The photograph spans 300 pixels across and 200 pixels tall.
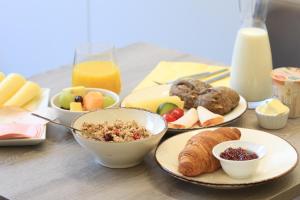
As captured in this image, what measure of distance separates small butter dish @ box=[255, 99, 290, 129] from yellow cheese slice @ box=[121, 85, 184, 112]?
179mm

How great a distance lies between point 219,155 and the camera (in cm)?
122

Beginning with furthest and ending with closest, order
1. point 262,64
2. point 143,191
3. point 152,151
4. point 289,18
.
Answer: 1. point 289,18
2. point 262,64
3. point 152,151
4. point 143,191

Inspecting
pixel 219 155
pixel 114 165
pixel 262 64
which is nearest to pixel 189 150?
pixel 219 155

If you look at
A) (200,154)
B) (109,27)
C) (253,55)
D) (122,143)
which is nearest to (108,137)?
(122,143)

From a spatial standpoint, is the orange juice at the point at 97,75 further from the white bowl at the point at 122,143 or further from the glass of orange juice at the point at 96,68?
the white bowl at the point at 122,143

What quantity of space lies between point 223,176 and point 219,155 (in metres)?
0.04

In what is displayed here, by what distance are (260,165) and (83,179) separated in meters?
0.33

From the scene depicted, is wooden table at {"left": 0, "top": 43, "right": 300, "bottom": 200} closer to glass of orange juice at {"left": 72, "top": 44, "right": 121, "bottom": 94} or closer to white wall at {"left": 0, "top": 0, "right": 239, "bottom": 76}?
glass of orange juice at {"left": 72, "top": 44, "right": 121, "bottom": 94}

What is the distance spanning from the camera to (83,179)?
1.23 metres

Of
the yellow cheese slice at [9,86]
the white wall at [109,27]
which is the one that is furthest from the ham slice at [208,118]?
the white wall at [109,27]

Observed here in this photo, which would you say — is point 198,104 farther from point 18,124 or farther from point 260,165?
point 18,124

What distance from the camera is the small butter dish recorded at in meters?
1.44

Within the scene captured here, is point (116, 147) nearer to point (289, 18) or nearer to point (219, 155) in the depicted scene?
point (219, 155)

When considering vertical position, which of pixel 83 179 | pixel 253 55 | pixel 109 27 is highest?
pixel 253 55
